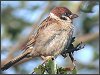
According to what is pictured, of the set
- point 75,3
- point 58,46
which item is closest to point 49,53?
point 58,46

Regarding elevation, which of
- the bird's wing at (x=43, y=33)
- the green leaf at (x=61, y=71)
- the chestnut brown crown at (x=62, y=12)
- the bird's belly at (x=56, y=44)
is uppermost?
the chestnut brown crown at (x=62, y=12)

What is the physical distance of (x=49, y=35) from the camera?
4.90 meters

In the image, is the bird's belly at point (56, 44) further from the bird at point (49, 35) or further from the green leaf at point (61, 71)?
the green leaf at point (61, 71)

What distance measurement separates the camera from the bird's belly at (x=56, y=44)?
185 inches

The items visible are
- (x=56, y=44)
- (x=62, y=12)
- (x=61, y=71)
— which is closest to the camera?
(x=61, y=71)

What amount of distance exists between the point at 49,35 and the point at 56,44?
0.47 ft

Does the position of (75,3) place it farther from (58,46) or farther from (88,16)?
(58,46)

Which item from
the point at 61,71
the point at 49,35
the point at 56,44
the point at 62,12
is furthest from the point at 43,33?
the point at 61,71

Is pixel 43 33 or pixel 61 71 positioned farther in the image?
pixel 43 33

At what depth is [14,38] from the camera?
325 inches

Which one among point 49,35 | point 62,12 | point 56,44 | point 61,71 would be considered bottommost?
point 61,71

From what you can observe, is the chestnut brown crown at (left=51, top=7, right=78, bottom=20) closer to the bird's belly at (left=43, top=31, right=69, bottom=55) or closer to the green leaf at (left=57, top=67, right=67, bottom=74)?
the bird's belly at (left=43, top=31, right=69, bottom=55)

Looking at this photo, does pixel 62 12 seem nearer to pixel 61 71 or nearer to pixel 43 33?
pixel 43 33

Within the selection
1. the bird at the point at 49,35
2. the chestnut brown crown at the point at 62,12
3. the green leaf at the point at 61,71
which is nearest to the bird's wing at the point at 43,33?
the bird at the point at 49,35
